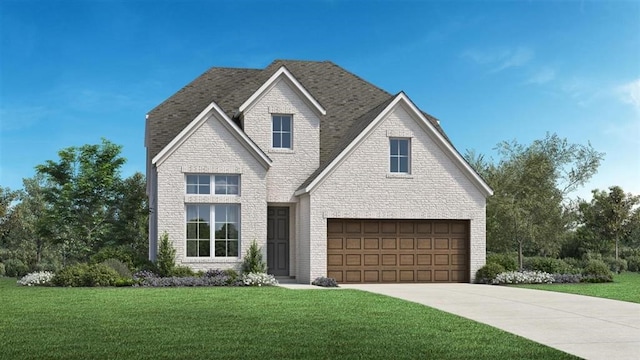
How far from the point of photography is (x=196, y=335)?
11.3m

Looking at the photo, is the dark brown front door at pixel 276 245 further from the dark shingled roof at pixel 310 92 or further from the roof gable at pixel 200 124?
the roof gable at pixel 200 124

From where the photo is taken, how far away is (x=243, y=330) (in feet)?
39.0

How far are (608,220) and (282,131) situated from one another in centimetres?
2472

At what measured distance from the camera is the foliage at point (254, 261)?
2483cm

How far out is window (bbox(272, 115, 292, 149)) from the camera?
1056 inches

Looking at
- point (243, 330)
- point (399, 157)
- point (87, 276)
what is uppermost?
point (399, 157)

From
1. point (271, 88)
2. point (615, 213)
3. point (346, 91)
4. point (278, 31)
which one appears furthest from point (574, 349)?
point (615, 213)

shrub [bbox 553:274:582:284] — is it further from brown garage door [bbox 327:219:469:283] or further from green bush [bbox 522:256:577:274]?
brown garage door [bbox 327:219:469:283]

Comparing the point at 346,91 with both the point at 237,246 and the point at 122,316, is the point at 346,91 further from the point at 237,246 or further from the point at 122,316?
the point at 122,316

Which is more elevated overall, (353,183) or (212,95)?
(212,95)

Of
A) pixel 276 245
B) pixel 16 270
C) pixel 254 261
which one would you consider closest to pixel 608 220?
pixel 276 245

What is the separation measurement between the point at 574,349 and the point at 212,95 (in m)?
21.2

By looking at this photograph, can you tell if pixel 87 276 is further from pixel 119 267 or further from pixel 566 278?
pixel 566 278

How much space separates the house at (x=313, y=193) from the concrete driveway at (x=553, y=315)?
11.4 ft
